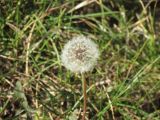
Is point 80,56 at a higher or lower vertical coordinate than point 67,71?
higher

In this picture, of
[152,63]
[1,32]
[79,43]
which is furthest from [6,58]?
[152,63]

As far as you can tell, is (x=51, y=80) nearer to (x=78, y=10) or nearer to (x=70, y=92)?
(x=70, y=92)

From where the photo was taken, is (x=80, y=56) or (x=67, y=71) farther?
(x=67, y=71)

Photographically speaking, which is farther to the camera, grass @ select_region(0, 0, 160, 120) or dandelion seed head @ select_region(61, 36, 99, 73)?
grass @ select_region(0, 0, 160, 120)

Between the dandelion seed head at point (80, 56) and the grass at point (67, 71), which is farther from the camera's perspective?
the grass at point (67, 71)
